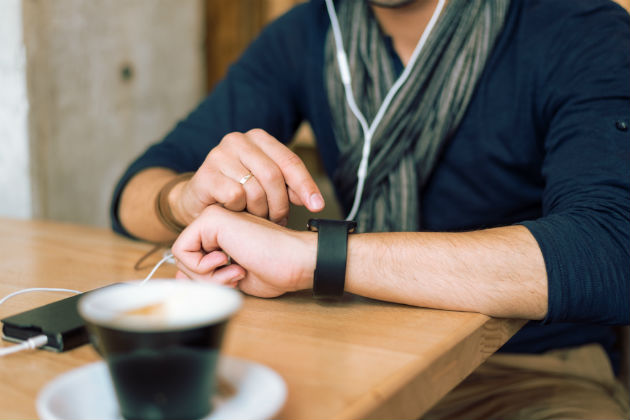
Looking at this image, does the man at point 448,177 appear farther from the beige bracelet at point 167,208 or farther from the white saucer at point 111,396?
the white saucer at point 111,396

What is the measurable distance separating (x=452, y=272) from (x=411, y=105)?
0.50m

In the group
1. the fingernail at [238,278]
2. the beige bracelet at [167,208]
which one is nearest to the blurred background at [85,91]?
the beige bracelet at [167,208]

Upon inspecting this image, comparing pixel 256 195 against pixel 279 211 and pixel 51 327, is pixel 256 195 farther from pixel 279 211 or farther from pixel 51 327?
pixel 51 327

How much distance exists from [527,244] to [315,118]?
671 millimetres

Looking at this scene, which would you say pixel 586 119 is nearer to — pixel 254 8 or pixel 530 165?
pixel 530 165

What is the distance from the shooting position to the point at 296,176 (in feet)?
2.37

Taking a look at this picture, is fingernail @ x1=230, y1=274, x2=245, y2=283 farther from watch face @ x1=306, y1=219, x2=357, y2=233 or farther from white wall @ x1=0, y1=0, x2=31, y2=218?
white wall @ x1=0, y1=0, x2=31, y2=218

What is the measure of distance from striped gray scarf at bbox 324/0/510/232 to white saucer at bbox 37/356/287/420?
740 mm

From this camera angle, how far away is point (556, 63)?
3.17ft

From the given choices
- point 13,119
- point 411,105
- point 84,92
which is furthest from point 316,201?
point 84,92

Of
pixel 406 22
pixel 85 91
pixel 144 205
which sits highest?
pixel 406 22

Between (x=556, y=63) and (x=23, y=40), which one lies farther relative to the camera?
(x=23, y=40)

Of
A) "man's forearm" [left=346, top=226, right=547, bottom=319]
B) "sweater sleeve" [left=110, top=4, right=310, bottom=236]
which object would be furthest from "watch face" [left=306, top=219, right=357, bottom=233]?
"sweater sleeve" [left=110, top=4, right=310, bottom=236]

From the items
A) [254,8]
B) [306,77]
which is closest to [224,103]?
[306,77]
